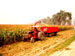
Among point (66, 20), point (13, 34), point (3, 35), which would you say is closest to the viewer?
point (3, 35)

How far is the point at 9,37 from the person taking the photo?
9234 mm

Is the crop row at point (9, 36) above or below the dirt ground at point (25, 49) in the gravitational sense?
above

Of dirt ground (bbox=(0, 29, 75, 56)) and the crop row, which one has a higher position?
the crop row

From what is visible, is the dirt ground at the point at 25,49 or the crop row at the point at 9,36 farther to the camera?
the crop row at the point at 9,36

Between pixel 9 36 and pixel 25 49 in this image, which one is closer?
pixel 25 49

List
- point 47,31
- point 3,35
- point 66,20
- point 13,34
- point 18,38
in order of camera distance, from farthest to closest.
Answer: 1. point 66,20
2. point 47,31
3. point 18,38
4. point 13,34
5. point 3,35

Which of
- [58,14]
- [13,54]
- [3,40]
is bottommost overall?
[13,54]

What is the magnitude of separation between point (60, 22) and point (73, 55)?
2438 inches

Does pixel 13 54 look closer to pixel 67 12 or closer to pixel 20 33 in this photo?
pixel 20 33

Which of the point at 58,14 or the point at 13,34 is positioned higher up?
the point at 58,14

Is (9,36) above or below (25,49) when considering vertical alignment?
above

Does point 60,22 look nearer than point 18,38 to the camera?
No

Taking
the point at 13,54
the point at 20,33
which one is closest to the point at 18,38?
the point at 20,33

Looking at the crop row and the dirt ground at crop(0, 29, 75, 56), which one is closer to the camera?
the dirt ground at crop(0, 29, 75, 56)
